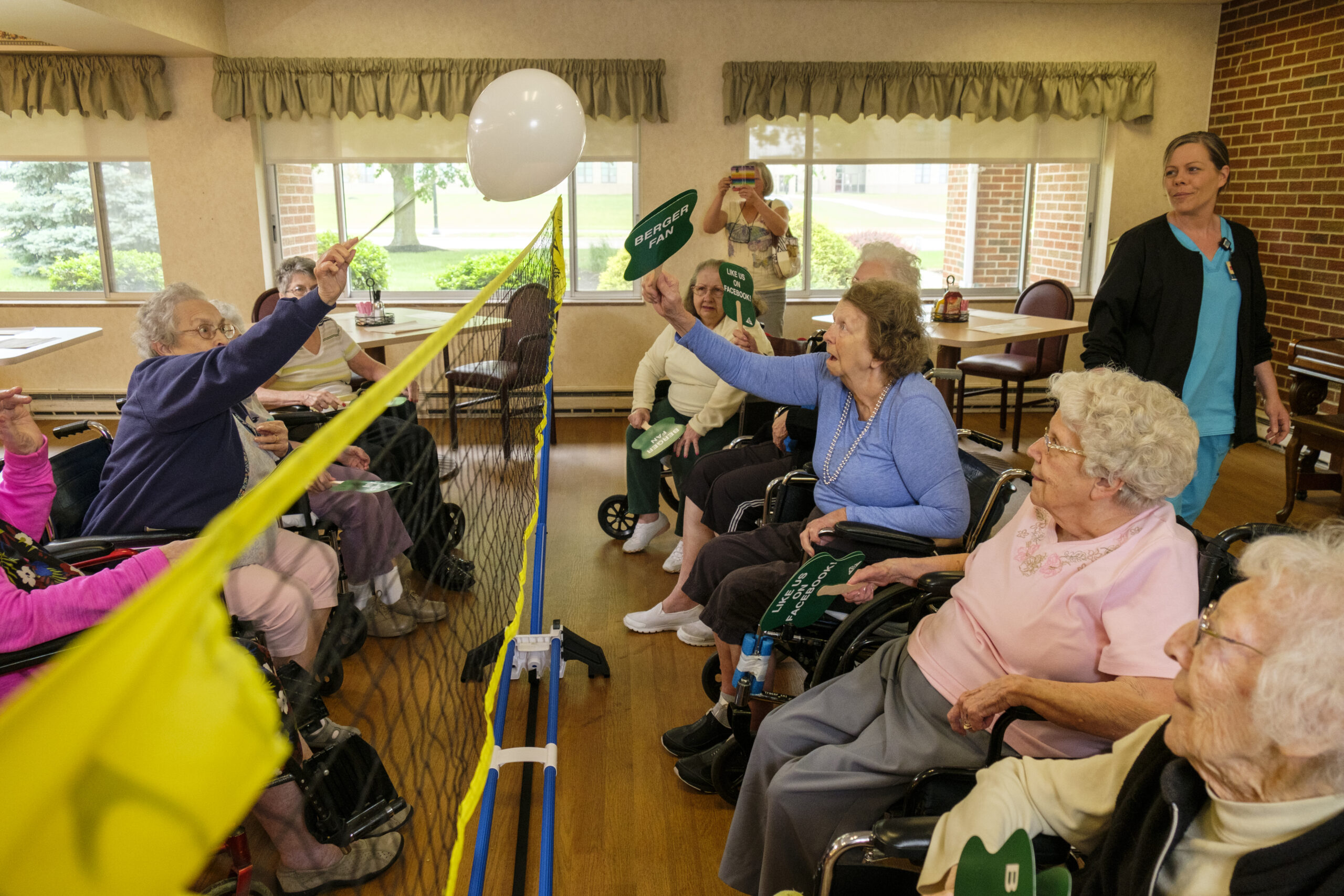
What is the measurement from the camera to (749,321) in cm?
300

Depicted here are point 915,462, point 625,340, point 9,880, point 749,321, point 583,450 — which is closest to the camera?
point 9,880

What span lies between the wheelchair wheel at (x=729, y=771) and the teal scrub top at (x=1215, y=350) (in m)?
1.52

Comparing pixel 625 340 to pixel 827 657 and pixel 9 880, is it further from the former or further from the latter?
pixel 9 880

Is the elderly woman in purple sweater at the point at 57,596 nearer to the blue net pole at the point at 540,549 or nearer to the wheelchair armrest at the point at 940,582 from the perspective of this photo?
the blue net pole at the point at 540,549

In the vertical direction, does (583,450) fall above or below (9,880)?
below

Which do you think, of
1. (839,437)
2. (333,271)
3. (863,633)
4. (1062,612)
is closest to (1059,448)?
(1062,612)

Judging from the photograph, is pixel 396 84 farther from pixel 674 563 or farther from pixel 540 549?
pixel 540 549

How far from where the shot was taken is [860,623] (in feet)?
6.70

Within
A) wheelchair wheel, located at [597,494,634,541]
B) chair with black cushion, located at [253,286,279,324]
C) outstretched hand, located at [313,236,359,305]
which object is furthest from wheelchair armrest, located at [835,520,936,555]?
chair with black cushion, located at [253,286,279,324]

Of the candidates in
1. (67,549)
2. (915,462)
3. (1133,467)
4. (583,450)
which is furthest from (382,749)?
(583,450)

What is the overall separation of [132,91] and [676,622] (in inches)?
203

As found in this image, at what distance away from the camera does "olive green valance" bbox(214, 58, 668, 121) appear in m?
5.80

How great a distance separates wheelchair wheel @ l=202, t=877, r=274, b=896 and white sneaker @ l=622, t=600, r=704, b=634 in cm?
156

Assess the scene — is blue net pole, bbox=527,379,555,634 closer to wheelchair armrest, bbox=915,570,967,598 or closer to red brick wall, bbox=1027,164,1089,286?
wheelchair armrest, bbox=915,570,967,598
